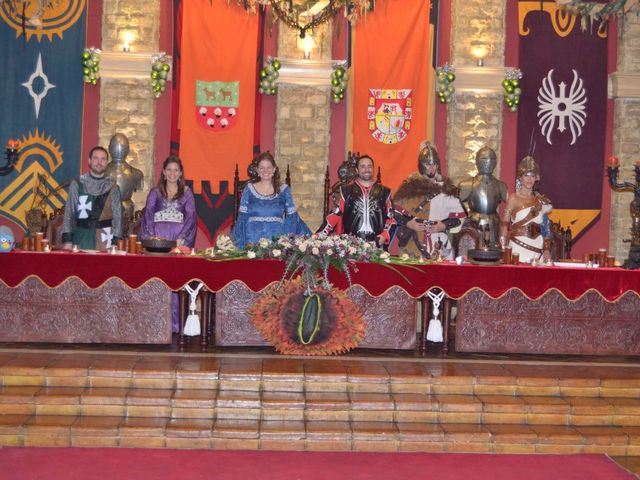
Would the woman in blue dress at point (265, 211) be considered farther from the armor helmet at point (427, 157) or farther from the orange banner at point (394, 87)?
the orange banner at point (394, 87)

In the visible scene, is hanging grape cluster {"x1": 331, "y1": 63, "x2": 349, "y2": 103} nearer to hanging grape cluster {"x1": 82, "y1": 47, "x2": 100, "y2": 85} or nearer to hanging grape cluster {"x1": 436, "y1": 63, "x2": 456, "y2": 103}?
hanging grape cluster {"x1": 436, "y1": 63, "x2": 456, "y2": 103}

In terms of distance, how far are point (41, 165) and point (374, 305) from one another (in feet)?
18.3

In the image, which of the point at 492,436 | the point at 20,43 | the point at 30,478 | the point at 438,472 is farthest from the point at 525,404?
the point at 20,43

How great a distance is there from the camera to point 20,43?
36.1 ft

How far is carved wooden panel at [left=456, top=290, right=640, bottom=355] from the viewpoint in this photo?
730 centimetres

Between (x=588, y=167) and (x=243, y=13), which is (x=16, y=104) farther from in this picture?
(x=588, y=167)

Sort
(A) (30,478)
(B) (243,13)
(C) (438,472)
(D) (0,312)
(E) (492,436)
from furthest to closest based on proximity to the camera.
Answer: (B) (243,13) → (D) (0,312) → (E) (492,436) → (C) (438,472) → (A) (30,478)

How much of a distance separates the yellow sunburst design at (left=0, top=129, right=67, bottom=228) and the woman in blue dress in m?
3.85

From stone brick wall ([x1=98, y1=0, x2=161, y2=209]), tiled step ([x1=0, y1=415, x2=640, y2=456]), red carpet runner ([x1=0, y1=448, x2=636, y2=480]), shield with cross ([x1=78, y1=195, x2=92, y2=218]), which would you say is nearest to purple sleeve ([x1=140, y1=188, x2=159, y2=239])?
shield with cross ([x1=78, y1=195, x2=92, y2=218])

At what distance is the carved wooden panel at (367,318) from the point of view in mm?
7230

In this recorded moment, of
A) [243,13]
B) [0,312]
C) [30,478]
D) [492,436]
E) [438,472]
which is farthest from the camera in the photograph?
[243,13]

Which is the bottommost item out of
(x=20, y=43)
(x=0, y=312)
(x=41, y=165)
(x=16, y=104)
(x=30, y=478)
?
(x=30, y=478)

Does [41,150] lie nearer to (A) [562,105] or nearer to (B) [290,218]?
(B) [290,218]

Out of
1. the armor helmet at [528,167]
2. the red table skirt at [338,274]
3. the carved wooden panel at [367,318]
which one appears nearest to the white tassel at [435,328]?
the carved wooden panel at [367,318]
